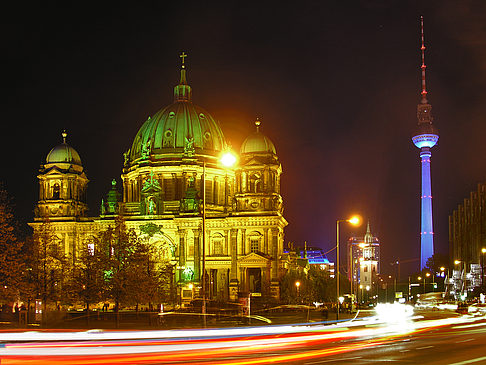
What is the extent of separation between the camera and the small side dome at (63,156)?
137m

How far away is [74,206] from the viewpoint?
132875 millimetres

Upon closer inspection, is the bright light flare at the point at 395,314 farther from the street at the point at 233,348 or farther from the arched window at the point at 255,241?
the arched window at the point at 255,241

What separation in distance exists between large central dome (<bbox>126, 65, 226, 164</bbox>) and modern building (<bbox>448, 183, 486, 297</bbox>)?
165ft

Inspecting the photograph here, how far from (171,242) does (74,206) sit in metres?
20.1

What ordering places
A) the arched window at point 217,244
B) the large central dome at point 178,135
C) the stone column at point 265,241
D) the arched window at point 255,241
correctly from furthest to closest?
the large central dome at point 178,135 → the arched window at point 217,244 → the arched window at point 255,241 → the stone column at point 265,241

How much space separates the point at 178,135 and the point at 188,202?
68.7 ft

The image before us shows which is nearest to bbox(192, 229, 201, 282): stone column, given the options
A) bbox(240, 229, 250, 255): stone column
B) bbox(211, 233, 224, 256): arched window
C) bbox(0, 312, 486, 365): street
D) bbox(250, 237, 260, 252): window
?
bbox(211, 233, 224, 256): arched window

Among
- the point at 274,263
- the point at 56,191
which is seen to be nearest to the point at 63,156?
the point at 56,191

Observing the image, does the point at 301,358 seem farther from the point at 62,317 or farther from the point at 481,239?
the point at 481,239

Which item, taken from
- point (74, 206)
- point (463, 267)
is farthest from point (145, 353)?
point (463, 267)

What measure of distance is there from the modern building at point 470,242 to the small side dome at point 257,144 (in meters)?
41.3

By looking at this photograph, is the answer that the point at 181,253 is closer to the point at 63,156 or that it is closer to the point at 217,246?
the point at 217,246

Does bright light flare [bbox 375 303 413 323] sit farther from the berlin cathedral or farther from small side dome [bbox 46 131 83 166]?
small side dome [bbox 46 131 83 166]

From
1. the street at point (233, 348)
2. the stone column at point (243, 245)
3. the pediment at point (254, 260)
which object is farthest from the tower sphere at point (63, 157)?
the street at point (233, 348)
